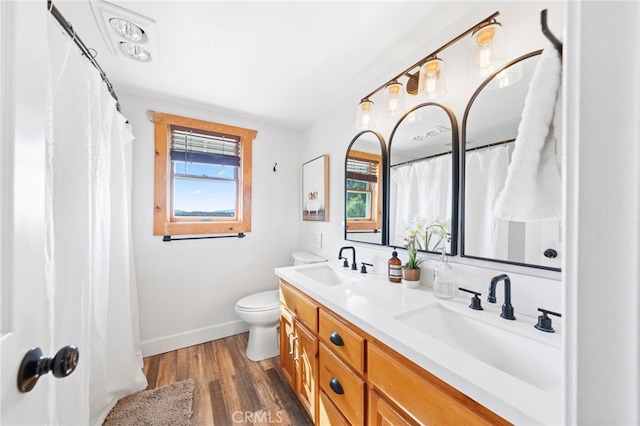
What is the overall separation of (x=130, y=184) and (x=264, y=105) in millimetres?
1260

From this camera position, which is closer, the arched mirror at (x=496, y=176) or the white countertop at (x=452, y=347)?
the white countertop at (x=452, y=347)

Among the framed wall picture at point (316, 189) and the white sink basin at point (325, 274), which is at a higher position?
the framed wall picture at point (316, 189)

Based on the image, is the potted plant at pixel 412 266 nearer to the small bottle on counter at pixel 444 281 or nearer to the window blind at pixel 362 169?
the small bottle on counter at pixel 444 281

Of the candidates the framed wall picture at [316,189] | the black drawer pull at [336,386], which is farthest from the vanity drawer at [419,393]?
the framed wall picture at [316,189]

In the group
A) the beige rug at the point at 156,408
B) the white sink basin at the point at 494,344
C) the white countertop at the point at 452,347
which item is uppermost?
the white countertop at the point at 452,347

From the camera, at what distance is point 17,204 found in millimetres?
449

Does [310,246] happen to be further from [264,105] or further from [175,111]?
[175,111]

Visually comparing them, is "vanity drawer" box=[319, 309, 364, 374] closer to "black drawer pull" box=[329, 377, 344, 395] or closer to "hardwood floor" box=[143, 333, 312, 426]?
"black drawer pull" box=[329, 377, 344, 395]

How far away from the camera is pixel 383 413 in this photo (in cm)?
83

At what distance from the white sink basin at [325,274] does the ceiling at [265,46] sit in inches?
53.6

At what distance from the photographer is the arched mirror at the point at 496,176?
Result: 0.92 meters

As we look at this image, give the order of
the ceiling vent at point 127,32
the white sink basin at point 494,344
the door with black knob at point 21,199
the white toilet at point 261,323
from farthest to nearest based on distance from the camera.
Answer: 1. the white toilet at point 261,323
2. the ceiling vent at point 127,32
3. the white sink basin at point 494,344
4. the door with black knob at point 21,199

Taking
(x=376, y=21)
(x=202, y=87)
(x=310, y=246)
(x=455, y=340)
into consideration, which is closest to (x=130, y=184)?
(x=202, y=87)

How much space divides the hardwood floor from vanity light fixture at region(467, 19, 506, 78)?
2.07 m
